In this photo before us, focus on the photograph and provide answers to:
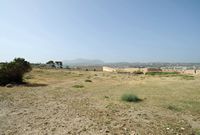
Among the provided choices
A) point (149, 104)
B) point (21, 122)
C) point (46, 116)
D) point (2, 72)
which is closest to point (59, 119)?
point (46, 116)

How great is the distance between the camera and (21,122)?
10.5 m

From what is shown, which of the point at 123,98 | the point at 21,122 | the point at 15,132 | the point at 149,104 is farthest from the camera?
the point at 123,98

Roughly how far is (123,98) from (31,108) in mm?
6688

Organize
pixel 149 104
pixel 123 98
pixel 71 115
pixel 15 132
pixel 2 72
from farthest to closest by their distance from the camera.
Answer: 1. pixel 2 72
2. pixel 123 98
3. pixel 149 104
4. pixel 71 115
5. pixel 15 132

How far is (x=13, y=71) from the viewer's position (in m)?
30.3

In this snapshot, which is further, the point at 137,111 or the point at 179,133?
the point at 137,111

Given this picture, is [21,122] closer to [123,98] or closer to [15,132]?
[15,132]

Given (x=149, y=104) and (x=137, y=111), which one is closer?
(x=137, y=111)

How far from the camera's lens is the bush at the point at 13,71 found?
2941 cm

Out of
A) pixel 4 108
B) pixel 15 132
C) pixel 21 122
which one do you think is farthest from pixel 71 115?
pixel 4 108

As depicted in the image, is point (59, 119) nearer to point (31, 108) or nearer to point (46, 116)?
point (46, 116)

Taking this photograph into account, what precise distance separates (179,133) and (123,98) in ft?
27.0

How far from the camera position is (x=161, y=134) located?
9.07 meters

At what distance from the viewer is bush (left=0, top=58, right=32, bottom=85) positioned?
96.5ft
